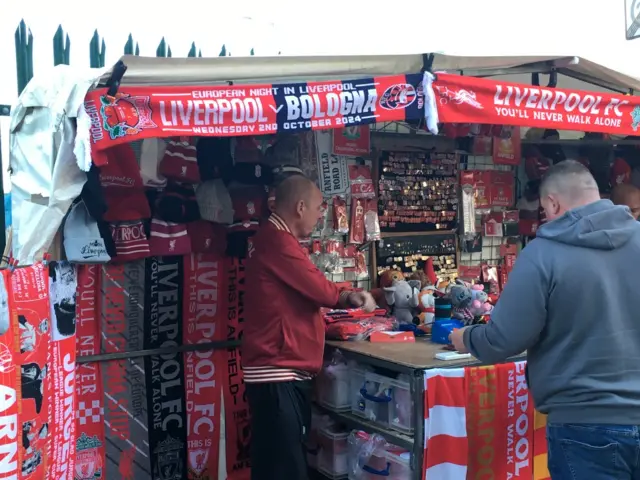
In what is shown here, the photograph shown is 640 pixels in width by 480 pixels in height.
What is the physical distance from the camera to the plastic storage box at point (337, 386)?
149 inches

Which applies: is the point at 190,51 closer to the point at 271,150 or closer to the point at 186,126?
the point at 271,150

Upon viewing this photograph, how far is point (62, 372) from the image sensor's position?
10.2 ft

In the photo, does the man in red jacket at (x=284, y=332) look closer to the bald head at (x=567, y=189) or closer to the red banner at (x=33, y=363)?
the red banner at (x=33, y=363)

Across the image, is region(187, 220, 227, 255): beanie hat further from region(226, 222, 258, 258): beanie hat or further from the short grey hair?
the short grey hair

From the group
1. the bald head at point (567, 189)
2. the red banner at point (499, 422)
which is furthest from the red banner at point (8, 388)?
the bald head at point (567, 189)

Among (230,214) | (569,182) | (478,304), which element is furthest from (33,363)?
(478,304)

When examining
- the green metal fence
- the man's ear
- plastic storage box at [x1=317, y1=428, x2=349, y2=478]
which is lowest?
plastic storage box at [x1=317, y1=428, x2=349, y2=478]

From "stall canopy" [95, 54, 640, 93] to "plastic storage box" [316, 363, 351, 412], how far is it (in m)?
1.59

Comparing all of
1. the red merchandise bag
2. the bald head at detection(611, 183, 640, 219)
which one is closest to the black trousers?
the red merchandise bag

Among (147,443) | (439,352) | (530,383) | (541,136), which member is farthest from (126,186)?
(541,136)

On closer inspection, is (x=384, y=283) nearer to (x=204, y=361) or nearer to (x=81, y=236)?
(x=204, y=361)

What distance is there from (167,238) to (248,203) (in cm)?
53

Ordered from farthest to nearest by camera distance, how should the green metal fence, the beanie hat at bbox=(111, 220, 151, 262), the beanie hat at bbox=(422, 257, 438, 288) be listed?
1. the beanie hat at bbox=(422, 257, 438, 288)
2. the green metal fence
3. the beanie hat at bbox=(111, 220, 151, 262)

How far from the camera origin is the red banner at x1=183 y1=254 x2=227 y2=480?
4188 mm
